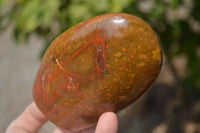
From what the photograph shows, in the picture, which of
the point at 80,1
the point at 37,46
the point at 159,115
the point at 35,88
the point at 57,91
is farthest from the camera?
the point at 37,46

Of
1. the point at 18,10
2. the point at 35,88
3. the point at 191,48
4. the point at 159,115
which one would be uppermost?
the point at 18,10

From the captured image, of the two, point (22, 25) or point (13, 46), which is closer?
point (22, 25)

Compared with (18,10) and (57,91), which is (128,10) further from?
(18,10)

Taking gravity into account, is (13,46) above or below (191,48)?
below

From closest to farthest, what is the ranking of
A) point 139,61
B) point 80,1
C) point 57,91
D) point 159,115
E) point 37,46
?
point 139,61 < point 57,91 < point 80,1 < point 159,115 < point 37,46

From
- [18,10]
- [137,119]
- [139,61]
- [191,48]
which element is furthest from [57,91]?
[137,119]

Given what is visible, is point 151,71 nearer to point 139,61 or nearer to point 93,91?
point 139,61

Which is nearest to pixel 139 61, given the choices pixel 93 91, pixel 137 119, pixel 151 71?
pixel 151 71
